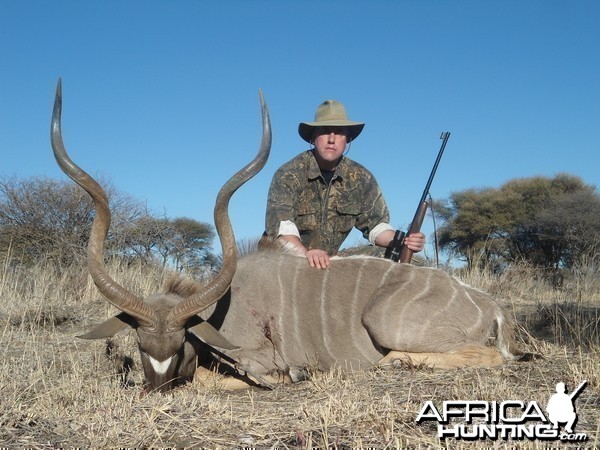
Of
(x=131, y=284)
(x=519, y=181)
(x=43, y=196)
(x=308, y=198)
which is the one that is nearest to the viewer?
(x=308, y=198)

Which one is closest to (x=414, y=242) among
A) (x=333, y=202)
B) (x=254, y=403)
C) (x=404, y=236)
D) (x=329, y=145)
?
(x=404, y=236)

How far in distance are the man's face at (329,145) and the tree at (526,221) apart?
7472mm

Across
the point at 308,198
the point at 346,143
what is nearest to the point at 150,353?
the point at 308,198

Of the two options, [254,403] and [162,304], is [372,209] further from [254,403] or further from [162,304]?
[254,403]

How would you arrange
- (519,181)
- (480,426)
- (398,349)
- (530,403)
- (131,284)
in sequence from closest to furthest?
(480,426) → (530,403) → (398,349) → (131,284) → (519,181)

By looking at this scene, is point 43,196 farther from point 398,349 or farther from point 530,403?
point 530,403

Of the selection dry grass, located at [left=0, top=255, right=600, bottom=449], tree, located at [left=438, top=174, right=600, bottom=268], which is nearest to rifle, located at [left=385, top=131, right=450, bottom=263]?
dry grass, located at [left=0, top=255, right=600, bottom=449]

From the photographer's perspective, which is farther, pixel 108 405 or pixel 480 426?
pixel 108 405

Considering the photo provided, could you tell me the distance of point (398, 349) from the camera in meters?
3.37

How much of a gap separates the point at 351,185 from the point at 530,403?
2857mm

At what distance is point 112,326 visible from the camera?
121 inches

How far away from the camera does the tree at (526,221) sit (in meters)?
11.9

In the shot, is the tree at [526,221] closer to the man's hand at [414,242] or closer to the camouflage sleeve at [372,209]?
the camouflage sleeve at [372,209]

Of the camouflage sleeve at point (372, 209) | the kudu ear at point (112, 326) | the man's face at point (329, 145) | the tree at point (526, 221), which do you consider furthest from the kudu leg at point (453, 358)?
the tree at point (526, 221)
